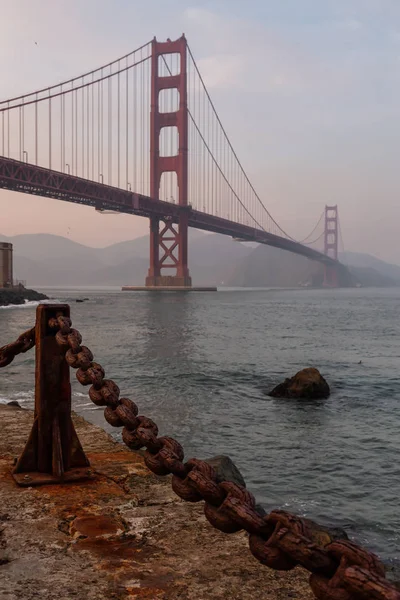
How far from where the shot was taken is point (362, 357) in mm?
17938

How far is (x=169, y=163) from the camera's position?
64625mm

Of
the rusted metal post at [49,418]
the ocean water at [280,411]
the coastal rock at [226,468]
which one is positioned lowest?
the ocean water at [280,411]

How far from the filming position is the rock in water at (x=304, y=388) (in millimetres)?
10570

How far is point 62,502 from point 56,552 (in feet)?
1.70

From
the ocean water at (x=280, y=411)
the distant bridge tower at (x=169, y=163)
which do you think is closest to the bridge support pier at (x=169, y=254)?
the distant bridge tower at (x=169, y=163)

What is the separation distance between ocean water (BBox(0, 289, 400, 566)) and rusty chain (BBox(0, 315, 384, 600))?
9.65 ft

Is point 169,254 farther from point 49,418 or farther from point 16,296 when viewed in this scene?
point 49,418

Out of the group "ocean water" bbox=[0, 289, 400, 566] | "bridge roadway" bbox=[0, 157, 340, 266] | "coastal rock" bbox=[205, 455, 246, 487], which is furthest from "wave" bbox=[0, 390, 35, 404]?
"bridge roadway" bbox=[0, 157, 340, 266]

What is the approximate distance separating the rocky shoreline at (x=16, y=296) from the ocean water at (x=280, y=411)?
24.2 meters

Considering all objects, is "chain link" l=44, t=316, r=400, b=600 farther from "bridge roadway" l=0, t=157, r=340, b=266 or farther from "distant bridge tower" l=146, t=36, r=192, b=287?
"distant bridge tower" l=146, t=36, r=192, b=287

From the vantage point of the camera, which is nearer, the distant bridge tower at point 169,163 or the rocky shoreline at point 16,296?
the rocky shoreline at point 16,296

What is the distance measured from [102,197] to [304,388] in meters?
41.8

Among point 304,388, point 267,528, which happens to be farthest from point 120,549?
point 304,388

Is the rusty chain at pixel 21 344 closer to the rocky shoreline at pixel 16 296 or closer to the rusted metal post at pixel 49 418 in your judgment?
the rusted metal post at pixel 49 418
